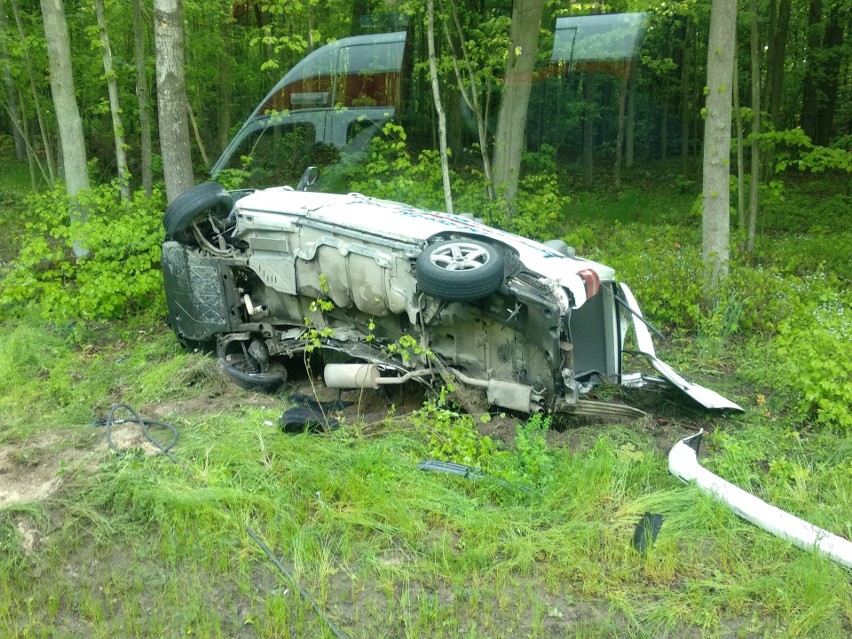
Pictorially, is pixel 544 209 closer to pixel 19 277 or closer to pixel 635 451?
pixel 635 451

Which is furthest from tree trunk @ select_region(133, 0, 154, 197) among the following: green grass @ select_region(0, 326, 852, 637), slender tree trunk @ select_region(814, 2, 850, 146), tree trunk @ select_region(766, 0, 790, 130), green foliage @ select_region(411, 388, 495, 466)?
slender tree trunk @ select_region(814, 2, 850, 146)

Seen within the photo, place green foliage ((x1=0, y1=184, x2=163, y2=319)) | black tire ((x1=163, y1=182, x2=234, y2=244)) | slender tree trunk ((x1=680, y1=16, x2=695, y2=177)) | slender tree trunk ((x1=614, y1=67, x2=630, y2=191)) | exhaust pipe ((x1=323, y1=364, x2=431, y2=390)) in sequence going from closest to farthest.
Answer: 1. exhaust pipe ((x1=323, y1=364, x2=431, y2=390))
2. black tire ((x1=163, y1=182, x2=234, y2=244))
3. green foliage ((x1=0, y1=184, x2=163, y2=319))
4. slender tree trunk ((x1=614, y1=67, x2=630, y2=191))
5. slender tree trunk ((x1=680, y1=16, x2=695, y2=177))

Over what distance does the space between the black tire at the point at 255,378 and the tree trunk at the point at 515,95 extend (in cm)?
506

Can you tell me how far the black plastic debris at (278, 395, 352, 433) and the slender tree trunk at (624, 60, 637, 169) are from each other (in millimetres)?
11959

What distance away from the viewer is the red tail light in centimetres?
474

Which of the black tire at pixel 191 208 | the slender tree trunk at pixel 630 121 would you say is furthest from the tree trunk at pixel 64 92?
the slender tree trunk at pixel 630 121

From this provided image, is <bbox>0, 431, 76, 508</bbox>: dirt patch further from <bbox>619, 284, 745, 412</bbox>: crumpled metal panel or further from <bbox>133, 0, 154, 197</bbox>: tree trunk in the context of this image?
<bbox>133, 0, 154, 197</bbox>: tree trunk

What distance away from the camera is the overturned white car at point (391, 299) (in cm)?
469

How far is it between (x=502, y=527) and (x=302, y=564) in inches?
42.8

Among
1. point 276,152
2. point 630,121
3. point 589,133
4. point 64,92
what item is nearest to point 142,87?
point 64,92

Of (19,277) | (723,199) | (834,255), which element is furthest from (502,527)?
(834,255)

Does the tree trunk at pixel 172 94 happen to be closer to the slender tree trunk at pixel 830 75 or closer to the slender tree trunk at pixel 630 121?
the slender tree trunk at pixel 630 121

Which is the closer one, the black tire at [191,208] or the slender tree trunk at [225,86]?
the black tire at [191,208]

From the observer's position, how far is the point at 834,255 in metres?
9.27
